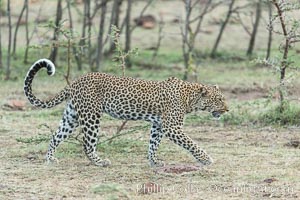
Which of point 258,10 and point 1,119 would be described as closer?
point 1,119

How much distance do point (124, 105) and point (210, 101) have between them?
45.1 inches

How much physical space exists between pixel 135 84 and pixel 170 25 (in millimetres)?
14276

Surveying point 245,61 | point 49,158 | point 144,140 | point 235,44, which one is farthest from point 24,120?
point 235,44

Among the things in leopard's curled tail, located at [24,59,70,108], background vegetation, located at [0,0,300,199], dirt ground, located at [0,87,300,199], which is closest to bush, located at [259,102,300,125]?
background vegetation, located at [0,0,300,199]

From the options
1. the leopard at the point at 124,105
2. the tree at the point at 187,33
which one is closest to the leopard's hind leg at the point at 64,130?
the leopard at the point at 124,105

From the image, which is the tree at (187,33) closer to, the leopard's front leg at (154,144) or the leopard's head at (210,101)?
the leopard's head at (210,101)

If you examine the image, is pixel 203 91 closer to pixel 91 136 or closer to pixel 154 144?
pixel 154 144

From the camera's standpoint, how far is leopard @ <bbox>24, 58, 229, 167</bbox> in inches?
417

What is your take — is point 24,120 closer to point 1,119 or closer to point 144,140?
point 1,119

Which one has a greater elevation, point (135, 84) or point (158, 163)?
point (135, 84)

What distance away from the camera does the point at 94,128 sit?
10.6 m

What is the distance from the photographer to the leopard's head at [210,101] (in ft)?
36.2

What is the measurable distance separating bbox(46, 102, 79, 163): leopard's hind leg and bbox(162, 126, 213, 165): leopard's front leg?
1.16 metres

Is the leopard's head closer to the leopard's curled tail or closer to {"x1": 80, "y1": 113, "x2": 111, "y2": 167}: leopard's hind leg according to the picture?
{"x1": 80, "y1": 113, "x2": 111, "y2": 167}: leopard's hind leg
